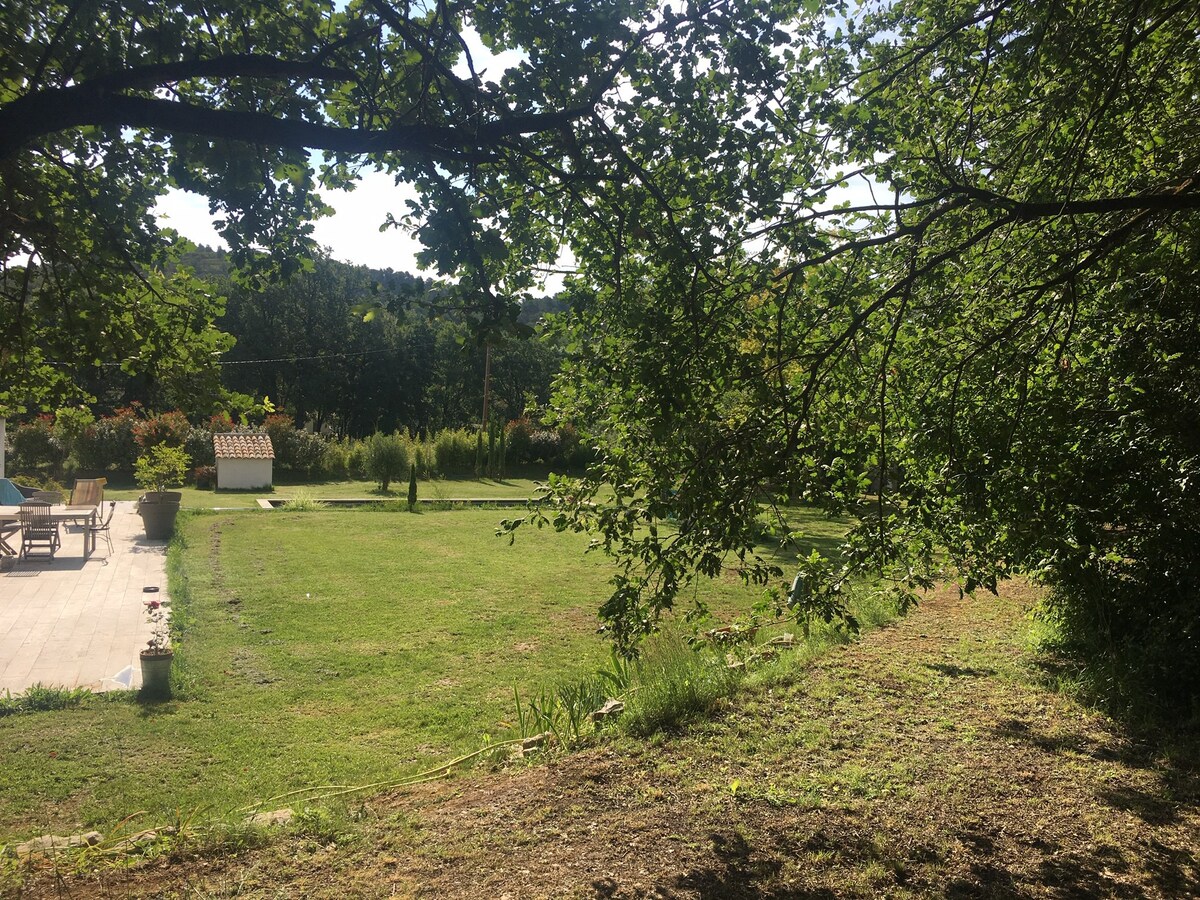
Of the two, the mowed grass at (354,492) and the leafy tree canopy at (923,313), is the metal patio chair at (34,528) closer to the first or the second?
the mowed grass at (354,492)

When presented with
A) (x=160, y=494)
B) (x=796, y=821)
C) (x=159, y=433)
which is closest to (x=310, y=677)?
(x=796, y=821)

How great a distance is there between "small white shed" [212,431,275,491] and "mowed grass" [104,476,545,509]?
491mm

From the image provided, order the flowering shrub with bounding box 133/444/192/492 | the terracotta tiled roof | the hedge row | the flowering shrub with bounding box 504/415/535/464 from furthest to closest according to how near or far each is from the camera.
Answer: the flowering shrub with bounding box 504/415/535/464 < the hedge row < the terracotta tiled roof < the flowering shrub with bounding box 133/444/192/492

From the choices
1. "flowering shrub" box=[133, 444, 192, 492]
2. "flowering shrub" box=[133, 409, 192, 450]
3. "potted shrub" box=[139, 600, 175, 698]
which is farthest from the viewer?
"flowering shrub" box=[133, 409, 192, 450]

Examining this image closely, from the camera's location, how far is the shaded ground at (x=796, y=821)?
133 inches

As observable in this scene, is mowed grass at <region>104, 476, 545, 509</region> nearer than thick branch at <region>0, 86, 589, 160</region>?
No

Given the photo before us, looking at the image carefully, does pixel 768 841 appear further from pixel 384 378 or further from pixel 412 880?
pixel 384 378

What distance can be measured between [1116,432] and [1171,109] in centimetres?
202

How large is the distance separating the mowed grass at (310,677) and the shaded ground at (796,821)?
4.24 ft

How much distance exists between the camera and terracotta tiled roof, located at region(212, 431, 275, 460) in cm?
2428

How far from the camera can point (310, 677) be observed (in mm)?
7570

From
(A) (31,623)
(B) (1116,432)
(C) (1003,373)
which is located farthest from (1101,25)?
(A) (31,623)

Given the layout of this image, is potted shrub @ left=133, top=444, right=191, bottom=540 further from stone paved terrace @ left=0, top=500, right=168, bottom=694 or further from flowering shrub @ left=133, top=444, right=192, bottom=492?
stone paved terrace @ left=0, top=500, right=168, bottom=694

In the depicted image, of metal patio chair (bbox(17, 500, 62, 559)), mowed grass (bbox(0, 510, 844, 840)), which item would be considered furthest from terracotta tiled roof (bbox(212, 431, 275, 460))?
metal patio chair (bbox(17, 500, 62, 559))
